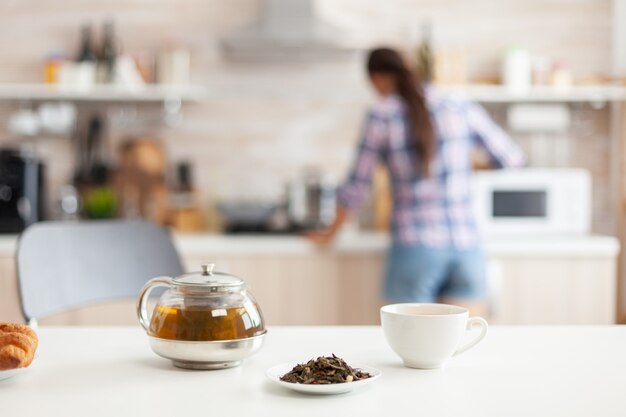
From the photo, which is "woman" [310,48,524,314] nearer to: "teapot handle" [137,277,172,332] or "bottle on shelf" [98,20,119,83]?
"bottle on shelf" [98,20,119,83]

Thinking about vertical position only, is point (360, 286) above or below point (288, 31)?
below

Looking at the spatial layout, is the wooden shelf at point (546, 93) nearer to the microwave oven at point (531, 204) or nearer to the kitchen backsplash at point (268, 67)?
the kitchen backsplash at point (268, 67)

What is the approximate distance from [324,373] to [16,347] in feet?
1.22

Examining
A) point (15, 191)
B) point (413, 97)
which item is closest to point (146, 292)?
point (413, 97)

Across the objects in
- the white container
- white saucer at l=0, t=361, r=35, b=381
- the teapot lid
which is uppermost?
the white container

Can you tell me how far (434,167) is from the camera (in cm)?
276

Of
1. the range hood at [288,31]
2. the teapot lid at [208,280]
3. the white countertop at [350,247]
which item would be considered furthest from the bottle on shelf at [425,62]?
the teapot lid at [208,280]

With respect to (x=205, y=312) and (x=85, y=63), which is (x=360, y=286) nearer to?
(x=85, y=63)

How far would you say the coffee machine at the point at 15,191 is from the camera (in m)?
3.48

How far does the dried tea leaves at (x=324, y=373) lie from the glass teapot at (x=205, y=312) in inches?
4.3

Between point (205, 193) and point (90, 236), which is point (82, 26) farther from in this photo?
point (90, 236)

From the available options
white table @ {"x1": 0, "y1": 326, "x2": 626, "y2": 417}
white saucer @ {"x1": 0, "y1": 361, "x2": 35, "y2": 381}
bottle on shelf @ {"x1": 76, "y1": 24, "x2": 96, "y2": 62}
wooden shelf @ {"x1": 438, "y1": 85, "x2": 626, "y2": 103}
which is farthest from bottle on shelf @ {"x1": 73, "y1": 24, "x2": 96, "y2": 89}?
white saucer @ {"x1": 0, "y1": 361, "x2": 35, "y2": 381}

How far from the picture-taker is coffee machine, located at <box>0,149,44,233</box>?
3484 mm

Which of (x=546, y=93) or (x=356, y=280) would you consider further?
(x=546, y=93)
